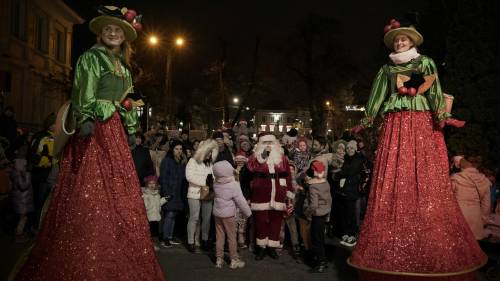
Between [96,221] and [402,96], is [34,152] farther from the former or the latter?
[402,96]

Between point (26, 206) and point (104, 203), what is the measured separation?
6.25 meters

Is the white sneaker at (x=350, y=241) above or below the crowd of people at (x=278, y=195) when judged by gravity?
below

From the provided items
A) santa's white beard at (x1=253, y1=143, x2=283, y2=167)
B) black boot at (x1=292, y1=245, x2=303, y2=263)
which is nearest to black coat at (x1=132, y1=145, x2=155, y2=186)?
santa's white beard at (x1=253, y1=143, x2=283, y2=167)

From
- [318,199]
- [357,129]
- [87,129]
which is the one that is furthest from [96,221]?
[318,199]

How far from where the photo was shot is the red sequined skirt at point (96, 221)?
433 centimetres

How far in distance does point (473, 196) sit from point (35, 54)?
1074 inches

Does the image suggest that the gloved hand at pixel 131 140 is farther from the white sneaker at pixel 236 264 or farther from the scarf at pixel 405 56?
the white sneaker at pixel 236 264

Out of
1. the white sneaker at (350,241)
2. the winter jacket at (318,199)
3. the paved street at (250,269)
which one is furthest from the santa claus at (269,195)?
the white sneaker at (350,241)

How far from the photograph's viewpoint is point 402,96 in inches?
223

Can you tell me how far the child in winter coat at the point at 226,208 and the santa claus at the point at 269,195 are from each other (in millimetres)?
649

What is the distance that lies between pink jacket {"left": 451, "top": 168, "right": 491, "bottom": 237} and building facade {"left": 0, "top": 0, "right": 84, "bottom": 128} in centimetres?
2079

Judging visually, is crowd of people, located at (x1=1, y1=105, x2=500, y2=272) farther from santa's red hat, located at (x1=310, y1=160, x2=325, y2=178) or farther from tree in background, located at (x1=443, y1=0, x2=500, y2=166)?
tree in background, located at (x1=443, y1=0, x2=500, y2=166)

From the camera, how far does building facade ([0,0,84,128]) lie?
25.2 metres

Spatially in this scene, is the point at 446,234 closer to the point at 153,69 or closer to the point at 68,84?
the point at 68,84
